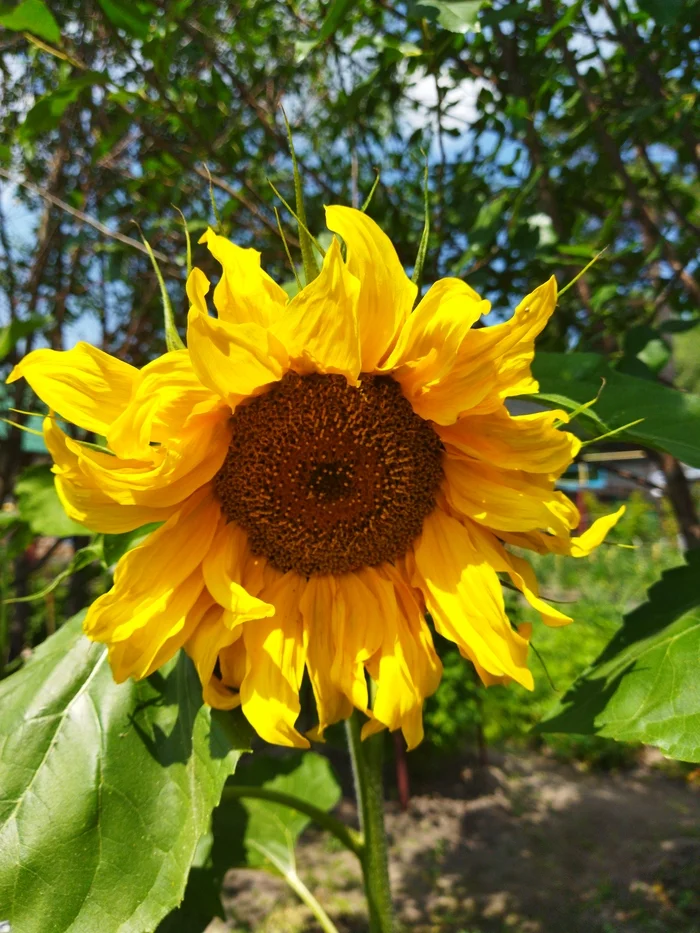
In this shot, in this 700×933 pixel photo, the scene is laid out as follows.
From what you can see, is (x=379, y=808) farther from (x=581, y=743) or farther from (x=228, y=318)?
(x=581, y=743)

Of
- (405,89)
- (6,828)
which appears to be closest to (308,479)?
(6,828)

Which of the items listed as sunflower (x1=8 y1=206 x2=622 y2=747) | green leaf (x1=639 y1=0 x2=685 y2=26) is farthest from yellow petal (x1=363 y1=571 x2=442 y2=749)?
green leaf (x1=639 y1=0 x2=685 y2=26)

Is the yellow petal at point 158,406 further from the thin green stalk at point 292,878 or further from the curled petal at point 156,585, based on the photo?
the thin green stalk at point 292,878

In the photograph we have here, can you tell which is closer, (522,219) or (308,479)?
(308,479)

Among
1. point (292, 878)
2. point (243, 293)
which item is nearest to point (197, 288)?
point (243, 293)

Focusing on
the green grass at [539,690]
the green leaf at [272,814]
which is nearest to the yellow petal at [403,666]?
the green leaf at [272,814]

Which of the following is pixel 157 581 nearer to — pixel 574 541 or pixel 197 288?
pixel 197 288

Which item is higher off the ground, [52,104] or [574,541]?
[52,104]
